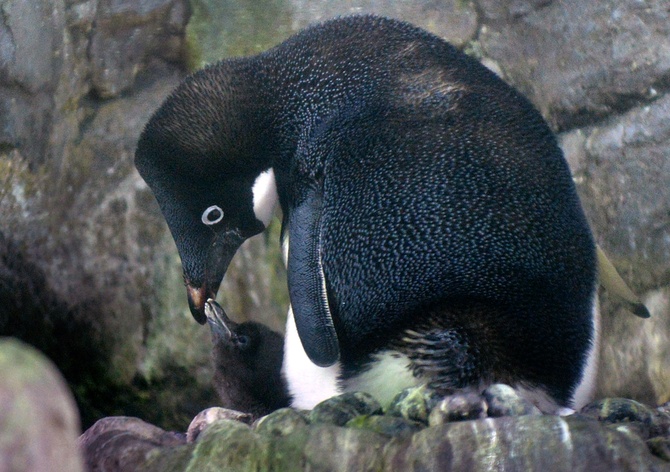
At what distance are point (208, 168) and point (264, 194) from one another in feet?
0.40

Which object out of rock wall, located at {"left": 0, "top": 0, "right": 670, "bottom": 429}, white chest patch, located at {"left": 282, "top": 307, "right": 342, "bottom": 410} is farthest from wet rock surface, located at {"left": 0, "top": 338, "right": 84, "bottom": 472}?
rock wall, located at {"left": 0, "top": 0, "right": 670, "bottom": 429}

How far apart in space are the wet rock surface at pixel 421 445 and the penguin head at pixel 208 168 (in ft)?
1.86

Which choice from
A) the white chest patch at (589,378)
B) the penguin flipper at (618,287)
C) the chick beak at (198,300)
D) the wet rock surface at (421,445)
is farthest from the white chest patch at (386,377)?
the penguin flipper at (618,287)

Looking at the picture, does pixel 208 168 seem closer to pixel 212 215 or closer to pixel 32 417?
pixel 212 215

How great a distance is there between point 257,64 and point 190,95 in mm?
146

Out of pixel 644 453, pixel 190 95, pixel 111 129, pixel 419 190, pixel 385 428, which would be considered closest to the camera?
pixel 644 453

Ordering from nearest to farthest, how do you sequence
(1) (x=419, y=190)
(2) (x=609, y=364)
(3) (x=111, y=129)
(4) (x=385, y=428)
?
(4) (x=385, y=428) < (1) (x=419, y=190) < (2) (x=609, y=364) < (3) (x=111, y=129)

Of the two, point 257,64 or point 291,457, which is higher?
point 257,64

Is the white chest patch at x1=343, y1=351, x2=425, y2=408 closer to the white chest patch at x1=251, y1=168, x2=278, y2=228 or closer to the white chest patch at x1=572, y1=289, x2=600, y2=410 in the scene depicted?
the white chest patch at x1=572, y1=289, x2=600, y2=410

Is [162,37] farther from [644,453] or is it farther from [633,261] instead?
[644,453]

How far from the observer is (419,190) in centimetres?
110

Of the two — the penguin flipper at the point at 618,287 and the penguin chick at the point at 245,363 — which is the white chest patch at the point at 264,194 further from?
the penguin flipper at the point at 618,287

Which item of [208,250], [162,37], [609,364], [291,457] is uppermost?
[162,37]

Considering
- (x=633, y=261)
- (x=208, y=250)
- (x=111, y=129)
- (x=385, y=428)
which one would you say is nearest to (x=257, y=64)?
(x=208, y=250)
